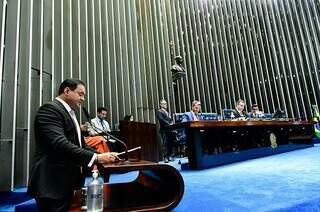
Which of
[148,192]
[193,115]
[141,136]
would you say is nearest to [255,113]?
[193,115]

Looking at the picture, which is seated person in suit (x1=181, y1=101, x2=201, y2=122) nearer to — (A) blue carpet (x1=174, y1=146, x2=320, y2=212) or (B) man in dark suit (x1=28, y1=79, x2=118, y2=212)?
(A) blue carpet (x1=174, y1=146, x2=320, y2=212)

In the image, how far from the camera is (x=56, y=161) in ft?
4.85

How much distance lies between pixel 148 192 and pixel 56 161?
0.81 meters

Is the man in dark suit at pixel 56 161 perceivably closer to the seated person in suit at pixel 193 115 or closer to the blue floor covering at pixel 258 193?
the blue floor covering at pixel 258 193

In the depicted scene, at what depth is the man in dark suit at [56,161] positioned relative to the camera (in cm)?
139

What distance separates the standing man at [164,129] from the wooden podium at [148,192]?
3190mm

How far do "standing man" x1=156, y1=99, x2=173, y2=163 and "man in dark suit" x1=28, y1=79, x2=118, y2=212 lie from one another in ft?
12.7

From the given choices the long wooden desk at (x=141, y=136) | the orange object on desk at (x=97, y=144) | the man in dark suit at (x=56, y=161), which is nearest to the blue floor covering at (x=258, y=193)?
the man in dark suit at (x=56, y=161)

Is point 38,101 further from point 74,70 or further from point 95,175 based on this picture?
point 95,175

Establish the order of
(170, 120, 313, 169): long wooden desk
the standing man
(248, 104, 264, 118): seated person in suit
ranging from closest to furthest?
(170, 120, 313, 169): long wooden desk
the standing man
(248, 104, 264, 118): seated person in suit

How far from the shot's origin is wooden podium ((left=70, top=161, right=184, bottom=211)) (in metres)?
1.40

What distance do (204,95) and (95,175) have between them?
22.1 feet

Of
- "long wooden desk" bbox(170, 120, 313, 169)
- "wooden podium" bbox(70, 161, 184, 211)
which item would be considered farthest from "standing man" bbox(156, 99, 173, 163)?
"wooden podium" bbox(70, 161, 184, 211)

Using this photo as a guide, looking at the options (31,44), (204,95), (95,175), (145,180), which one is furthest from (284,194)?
(204,95)
